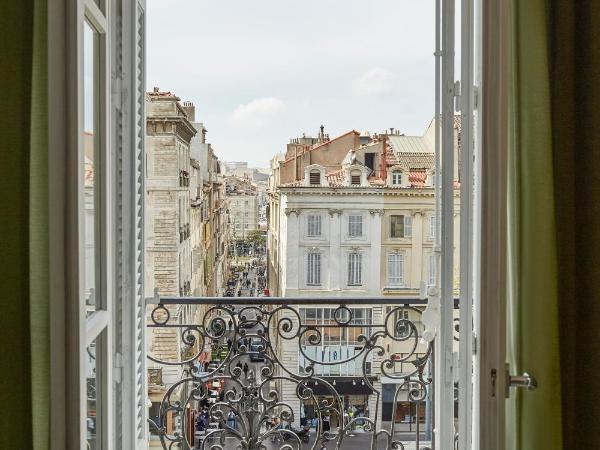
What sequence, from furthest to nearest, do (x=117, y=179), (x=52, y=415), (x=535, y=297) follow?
(x=117, y=179) → (x=535, y=297) → (x=52, y=415)

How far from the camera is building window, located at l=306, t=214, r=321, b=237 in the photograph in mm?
5965

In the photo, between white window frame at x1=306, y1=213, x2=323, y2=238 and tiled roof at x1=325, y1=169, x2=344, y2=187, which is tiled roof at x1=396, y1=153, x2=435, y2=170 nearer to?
tiled roof at x1=325, y1=169, x2=344, y2=187

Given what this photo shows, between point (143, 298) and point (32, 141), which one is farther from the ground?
point (32, 141)

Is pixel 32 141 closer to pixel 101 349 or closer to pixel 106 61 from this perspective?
pixel 106 61

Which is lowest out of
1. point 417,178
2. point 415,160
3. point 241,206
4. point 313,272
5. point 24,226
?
point 313,272

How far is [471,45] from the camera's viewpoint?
4.57 feet

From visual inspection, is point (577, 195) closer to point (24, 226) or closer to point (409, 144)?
point (24, 226)

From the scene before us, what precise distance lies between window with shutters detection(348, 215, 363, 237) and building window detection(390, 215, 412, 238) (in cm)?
32

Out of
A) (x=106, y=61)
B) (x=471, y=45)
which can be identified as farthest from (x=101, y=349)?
(x=471, y=45)

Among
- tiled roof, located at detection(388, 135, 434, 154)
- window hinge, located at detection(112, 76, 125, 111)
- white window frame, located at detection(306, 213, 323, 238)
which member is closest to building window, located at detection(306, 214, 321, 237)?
white window frame, located at detection(306, 213, 323, 238)

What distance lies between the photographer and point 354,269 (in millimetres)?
6469

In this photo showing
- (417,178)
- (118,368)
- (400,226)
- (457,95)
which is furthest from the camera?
(400,226)

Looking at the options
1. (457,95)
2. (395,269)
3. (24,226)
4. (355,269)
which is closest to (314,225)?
(355,269)

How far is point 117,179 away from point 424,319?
1029 millimetres
